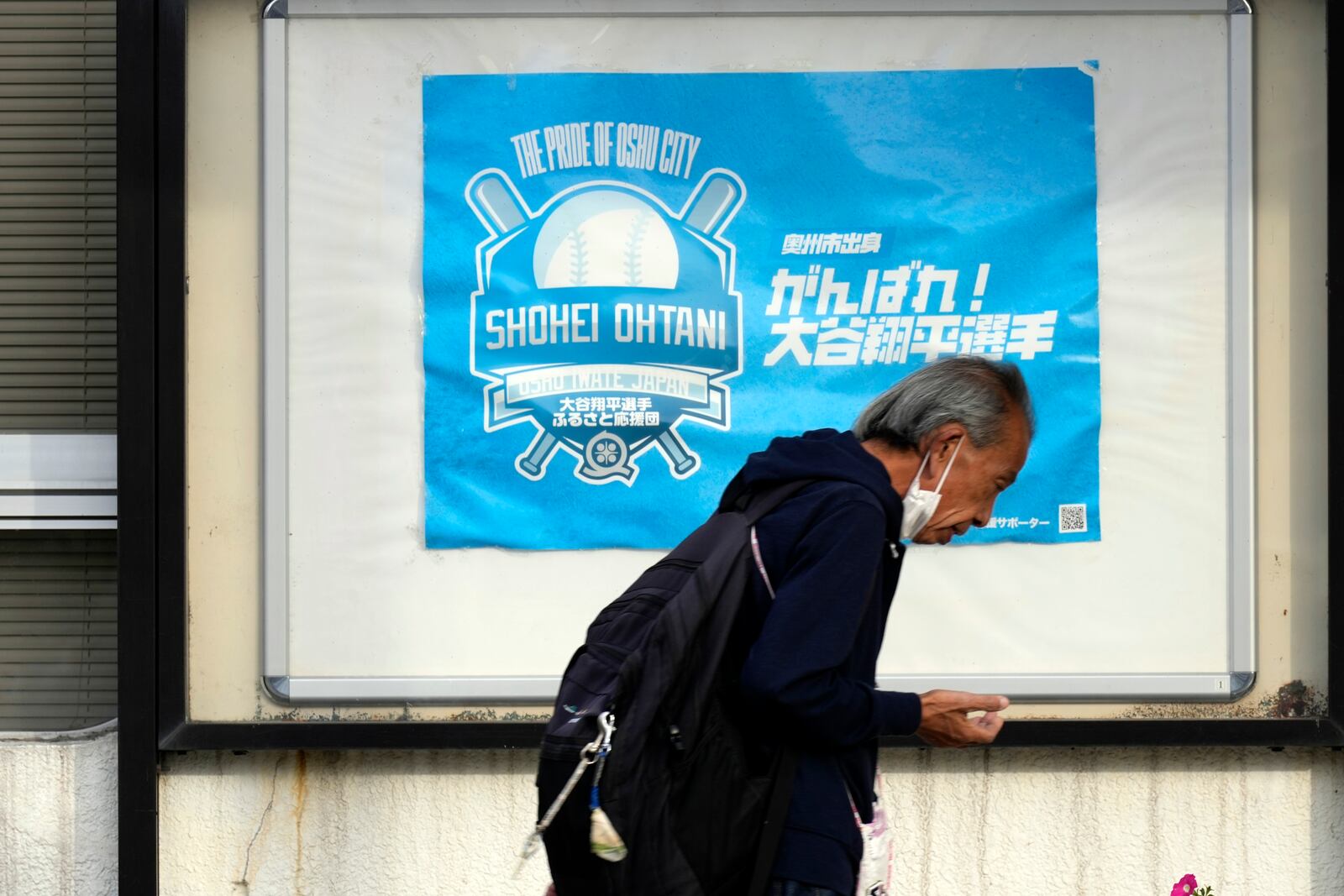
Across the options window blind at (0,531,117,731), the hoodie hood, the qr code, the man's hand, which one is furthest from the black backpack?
window blind at (0,531,117,731)

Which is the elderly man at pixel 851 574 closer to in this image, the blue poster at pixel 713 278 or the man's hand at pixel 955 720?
the man's hand at pixel 955 720

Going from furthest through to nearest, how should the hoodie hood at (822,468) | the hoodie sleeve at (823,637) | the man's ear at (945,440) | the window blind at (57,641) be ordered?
the window blind at (57,641)
the man's ear at (945,440)
the hoodie hood at (822,468)
the hoodie sleeve at (823,637)

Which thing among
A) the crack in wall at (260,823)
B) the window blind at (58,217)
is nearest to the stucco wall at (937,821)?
the crack in wall at (260,823)

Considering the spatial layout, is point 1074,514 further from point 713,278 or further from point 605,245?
point 605,245

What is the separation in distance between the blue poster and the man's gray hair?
4.25 feet

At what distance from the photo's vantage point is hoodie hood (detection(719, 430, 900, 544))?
221 cm

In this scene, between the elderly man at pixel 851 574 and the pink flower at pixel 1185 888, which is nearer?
the elderly man at pixel 851 574

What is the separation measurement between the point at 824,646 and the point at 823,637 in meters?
0.01

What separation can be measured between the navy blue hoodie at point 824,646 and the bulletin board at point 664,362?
1514mm

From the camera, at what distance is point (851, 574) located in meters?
2.09

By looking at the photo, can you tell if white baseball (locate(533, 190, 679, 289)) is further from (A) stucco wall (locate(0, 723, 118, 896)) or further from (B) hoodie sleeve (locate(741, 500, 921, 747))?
(A) stucco wall (locate(0, 723, 118, 896))

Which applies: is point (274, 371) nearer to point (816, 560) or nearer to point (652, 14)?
point (652, 14)

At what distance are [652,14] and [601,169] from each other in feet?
1.50

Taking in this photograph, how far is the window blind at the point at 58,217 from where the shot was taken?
390cm
